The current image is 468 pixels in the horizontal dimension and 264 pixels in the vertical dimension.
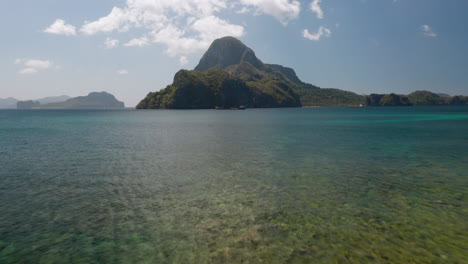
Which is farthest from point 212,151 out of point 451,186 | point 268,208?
point 451,186

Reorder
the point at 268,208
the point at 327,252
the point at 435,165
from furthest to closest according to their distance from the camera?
the point at 435,165, the point at 268,208, the point at 327,252

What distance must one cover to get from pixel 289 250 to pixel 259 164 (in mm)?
16056

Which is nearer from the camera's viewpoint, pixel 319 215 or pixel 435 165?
pixel 319 215

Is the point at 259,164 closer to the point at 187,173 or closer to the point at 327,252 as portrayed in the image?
the point at 187,173

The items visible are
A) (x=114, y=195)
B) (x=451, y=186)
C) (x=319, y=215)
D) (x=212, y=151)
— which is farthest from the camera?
(x=212, y=151)

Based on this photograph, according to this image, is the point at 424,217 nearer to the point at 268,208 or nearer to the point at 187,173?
the point at 268,208

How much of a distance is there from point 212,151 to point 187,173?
39.3 ft

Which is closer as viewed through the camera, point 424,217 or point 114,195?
point 424,217

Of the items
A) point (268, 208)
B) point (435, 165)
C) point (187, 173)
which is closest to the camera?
point (268, 208)

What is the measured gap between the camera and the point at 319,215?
13312mm

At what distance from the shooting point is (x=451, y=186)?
1811cm

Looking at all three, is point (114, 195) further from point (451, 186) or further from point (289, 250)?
point (451, 186)

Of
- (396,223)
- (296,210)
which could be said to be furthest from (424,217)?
(296,210)

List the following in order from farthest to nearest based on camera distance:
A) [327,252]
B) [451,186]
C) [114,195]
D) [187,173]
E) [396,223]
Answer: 1. [187,173]
2. [451,186]
3. [114,195]
4. [396,223]
5. [327,252]
